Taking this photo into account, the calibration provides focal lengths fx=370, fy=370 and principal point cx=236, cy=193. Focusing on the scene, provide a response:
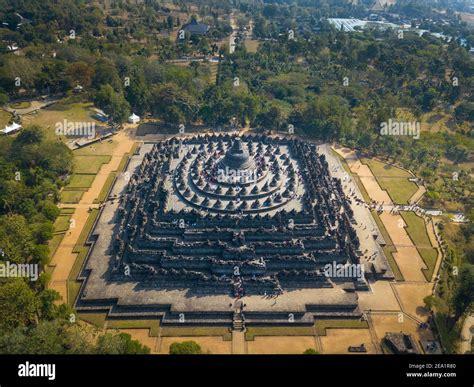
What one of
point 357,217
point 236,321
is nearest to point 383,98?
point 357,217

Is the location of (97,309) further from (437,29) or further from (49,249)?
(437,29)

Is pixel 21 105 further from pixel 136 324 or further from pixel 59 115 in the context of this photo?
pixel 136 324

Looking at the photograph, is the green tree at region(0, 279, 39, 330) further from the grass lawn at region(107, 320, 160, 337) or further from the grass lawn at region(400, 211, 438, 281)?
the grass lawn at region(400, 211, 438, 281)

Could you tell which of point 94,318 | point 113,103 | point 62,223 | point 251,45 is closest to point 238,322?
point 94,318

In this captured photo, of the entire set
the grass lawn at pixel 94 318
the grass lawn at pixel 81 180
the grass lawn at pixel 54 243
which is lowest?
the grass lawn at pixel 94 318

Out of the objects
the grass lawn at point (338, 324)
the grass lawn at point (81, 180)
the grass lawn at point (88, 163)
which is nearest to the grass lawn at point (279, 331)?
the grass lawn at point (338, 324)

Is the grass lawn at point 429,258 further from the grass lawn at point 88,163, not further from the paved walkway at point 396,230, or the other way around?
the grass lawn at point 88,163
